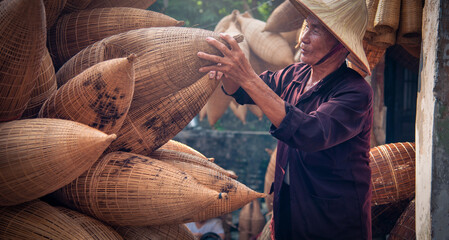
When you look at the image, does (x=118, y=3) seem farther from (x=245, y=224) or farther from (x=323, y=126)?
(x=245, y=224)

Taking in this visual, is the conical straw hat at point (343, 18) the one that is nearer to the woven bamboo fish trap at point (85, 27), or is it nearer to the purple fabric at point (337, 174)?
the purple fabric at point (337, 174)

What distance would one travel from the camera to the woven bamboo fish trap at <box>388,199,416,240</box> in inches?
88.2

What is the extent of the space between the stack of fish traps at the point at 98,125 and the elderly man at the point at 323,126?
21 cm

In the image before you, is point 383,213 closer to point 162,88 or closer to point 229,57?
point 229,57

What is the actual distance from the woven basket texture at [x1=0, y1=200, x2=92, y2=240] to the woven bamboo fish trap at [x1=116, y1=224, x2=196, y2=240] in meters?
0.25

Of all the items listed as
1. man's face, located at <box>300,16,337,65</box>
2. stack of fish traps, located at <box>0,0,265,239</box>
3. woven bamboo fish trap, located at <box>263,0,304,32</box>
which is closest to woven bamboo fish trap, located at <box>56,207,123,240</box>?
stack of fish traps, located at <box>0,0,265,239</box>

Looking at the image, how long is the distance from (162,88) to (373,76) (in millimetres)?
2295

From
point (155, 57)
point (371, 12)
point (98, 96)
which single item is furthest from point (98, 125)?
point (371, 12)

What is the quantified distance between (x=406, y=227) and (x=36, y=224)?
2102 millimetres

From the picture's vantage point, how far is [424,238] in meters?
1.72

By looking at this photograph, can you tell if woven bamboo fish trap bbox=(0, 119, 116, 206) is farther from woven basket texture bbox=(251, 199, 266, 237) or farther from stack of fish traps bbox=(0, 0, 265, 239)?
woven basket texture bbox=(251, 199, 266, 237)

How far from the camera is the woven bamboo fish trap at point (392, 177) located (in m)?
2.39

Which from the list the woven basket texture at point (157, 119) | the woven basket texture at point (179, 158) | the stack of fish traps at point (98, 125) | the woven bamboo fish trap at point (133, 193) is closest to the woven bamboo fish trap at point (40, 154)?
the stack of fish traps at point (98, 125)

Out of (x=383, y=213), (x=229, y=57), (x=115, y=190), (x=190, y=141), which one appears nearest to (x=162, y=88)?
(x=229, y=57)
